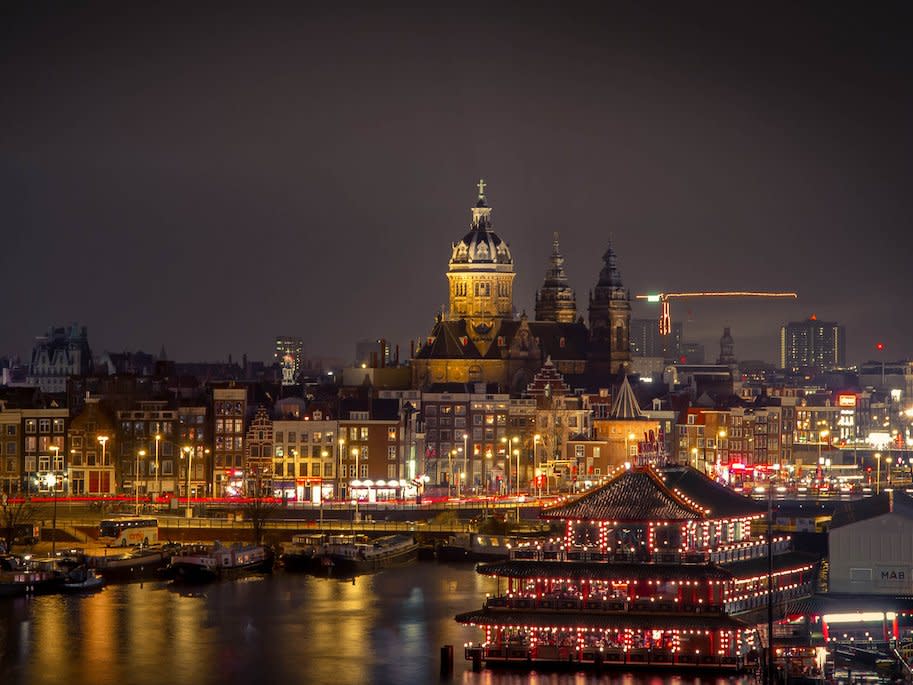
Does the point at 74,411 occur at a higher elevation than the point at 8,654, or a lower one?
higher

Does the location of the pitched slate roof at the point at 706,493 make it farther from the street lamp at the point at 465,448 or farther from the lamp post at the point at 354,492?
the street lamp at the point at 465,448

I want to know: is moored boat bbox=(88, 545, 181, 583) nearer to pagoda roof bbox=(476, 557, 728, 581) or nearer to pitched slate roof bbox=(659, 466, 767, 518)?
pagoda roof bbox=(476, 557, 728, 581)

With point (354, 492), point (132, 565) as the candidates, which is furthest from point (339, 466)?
point (132, 565)

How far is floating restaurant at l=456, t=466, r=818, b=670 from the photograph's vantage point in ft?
290

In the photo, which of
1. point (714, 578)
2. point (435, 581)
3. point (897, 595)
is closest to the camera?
point (714, 578)

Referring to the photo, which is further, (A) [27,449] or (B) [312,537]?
(A) [27,449]

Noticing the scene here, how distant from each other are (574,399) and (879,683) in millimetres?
99740

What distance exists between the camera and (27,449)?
504 feet

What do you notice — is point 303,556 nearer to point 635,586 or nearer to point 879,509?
point 879,509

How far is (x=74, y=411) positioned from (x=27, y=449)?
17.8 feet

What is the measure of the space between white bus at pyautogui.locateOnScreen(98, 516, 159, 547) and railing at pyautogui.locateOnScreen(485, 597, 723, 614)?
4057 cm

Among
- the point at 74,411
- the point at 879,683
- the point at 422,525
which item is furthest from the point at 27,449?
the point at 879,683

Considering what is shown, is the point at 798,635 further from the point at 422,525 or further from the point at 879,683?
the point at 422,525

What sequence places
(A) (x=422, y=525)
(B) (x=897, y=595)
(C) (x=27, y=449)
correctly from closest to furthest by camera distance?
(B) (x=897, y=595) → (A) (x=422, y=525) → (C) (x=27, y=449)
